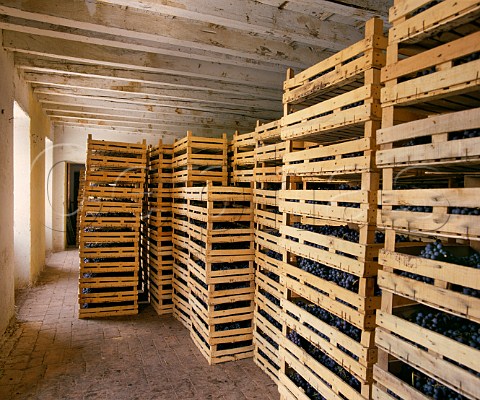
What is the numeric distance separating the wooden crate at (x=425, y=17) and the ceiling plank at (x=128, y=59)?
174 inches

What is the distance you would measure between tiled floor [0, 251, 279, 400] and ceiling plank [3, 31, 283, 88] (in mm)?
4469

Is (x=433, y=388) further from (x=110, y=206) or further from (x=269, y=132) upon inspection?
(x=110, y=206)

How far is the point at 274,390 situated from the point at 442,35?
423cm

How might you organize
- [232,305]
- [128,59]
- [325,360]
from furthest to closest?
[128,59]
[232,305]
[325,360]

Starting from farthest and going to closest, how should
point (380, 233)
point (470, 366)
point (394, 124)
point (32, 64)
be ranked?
point (32, 64)
point (380, 233)
point (394, 124)
point (470, 366)

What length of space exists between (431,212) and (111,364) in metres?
4.67

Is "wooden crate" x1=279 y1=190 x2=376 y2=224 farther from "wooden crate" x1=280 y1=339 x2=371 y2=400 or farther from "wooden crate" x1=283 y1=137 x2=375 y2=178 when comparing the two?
"wooden crate" x1=280 y1=339 x2=371 y2=400

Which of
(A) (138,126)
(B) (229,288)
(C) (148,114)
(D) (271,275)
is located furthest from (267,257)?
(A) (138,126)

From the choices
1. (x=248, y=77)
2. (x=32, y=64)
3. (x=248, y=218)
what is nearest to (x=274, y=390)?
(x=248, y=218)

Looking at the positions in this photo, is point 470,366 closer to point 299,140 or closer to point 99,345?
point 299,140

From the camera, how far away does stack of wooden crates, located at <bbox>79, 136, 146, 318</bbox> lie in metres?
7.04

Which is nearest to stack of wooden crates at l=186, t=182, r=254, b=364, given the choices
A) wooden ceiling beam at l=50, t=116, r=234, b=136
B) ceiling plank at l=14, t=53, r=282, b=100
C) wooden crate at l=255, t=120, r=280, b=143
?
wooden crate at l=255, t=120, r=280, b=143

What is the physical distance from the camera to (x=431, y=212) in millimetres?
2395

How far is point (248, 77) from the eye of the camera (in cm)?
689
